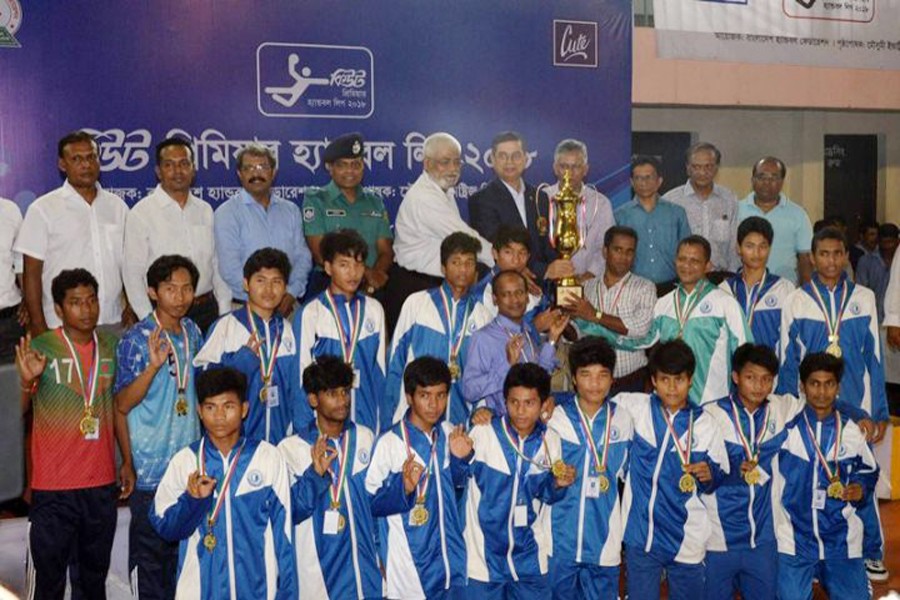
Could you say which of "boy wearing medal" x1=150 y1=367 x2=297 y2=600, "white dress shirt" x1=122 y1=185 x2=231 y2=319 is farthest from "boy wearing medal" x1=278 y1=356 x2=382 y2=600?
"white dress shirt" x1=122 y1=185 x2=231 y2=319

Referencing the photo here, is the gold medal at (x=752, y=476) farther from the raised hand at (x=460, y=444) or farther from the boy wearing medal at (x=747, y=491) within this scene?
the raised hand at (x=460, y=444)

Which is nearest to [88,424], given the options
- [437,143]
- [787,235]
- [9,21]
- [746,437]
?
[9,21]

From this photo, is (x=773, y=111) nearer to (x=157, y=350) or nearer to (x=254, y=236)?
(x=254, y=236)

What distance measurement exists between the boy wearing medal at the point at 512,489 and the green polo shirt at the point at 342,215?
190cm

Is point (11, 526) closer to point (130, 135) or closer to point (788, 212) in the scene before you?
A: point (130, 135)

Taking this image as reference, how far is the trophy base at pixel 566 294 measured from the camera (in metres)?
5.64

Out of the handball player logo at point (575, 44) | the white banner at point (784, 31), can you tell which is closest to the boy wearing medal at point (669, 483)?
the handball player logo at point (575, 44)

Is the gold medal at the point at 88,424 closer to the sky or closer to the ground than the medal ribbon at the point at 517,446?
closer to the sky

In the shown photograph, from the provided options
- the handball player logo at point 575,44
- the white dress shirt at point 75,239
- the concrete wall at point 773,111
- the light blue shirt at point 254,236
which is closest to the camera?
the white dress shirt at point 75,239

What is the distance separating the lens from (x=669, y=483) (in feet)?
16.6

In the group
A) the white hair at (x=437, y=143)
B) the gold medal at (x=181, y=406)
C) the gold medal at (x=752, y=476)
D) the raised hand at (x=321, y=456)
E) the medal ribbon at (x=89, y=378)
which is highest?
the white hair at (x=437, y=143)

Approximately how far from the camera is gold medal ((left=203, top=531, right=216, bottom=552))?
176 inches

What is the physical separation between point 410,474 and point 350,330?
0.99 metres

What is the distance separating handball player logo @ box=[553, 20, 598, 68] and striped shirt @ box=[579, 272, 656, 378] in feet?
8.17
